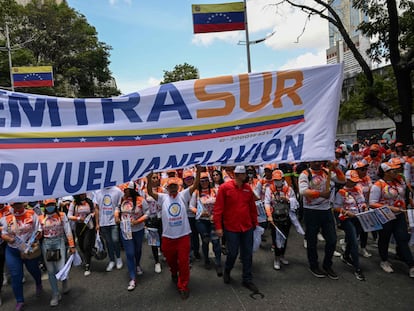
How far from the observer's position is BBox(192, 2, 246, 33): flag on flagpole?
11094mm

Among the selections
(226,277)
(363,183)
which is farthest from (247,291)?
(363,183)

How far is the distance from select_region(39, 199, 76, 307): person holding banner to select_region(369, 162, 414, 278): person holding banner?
15.6ft

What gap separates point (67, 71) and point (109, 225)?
88.9ft

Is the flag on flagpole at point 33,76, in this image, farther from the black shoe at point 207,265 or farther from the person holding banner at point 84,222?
the black shoe at point 207,265

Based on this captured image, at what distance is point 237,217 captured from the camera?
4.36m

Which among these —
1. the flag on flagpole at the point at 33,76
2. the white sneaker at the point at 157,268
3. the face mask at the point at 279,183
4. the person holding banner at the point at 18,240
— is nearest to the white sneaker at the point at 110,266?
the white sneaker at the point at 157,268

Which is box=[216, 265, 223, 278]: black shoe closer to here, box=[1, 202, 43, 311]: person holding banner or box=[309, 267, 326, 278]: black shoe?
box=[309, 267, 326, 278]: black shoe

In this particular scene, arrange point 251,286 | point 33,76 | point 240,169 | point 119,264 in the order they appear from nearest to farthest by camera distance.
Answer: point 240,169 < point 251,286 < point 119,264 < point 33,76

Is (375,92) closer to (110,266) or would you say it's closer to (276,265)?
(276,265)

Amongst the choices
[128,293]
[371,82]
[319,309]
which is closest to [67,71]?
[371,82]

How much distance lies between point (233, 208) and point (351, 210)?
192 centimetres

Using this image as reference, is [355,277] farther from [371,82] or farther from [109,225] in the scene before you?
[371,82]

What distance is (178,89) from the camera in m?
3.79

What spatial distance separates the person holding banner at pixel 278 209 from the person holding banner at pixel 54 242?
10.6 ft
